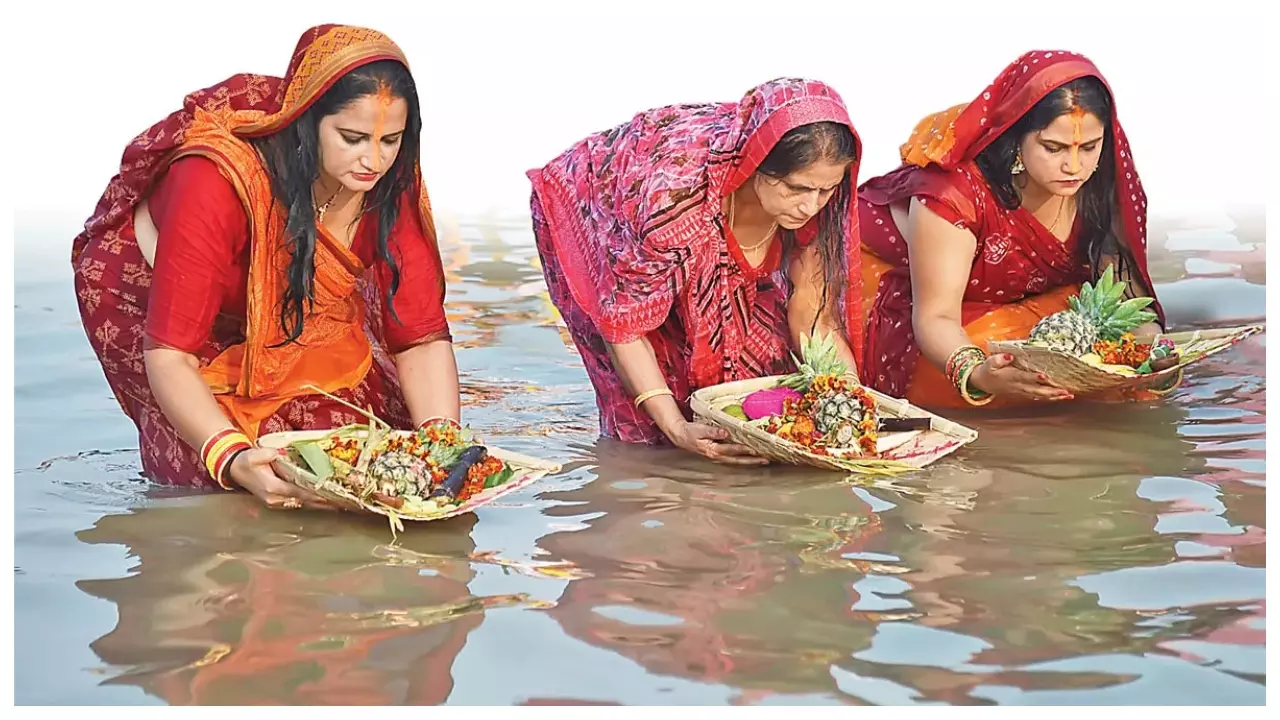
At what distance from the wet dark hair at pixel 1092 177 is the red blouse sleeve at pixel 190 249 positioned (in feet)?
8.00

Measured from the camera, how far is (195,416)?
14.0 ft

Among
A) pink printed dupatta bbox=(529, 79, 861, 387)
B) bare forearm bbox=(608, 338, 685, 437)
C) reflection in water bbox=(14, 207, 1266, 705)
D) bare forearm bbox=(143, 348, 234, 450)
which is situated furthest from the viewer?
bare forearm bbox=(608, 338, 685, 437)

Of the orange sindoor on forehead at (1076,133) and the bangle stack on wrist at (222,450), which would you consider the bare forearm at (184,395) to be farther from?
the orange sindoor on forehead at (1076,133)

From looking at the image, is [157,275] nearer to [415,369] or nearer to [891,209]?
[415,369]

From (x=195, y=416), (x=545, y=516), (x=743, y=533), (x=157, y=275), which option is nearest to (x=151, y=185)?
(x=157, y=275)

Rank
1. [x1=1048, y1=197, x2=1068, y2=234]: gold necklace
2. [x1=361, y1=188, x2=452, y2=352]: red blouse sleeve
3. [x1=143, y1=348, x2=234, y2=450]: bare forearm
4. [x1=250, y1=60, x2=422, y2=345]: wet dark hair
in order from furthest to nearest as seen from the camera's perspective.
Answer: [x1=1048, y1=197, x2=1068, y2=234]: gold necklace → [x1=361, y1=188, x2=452, y2=352]: red blouse sleeve → [x1=143, y1=348, x2=234, y2=450]: bare forearm → [x1=250, y1=60, x2=422, y2=345]: wet dark hair

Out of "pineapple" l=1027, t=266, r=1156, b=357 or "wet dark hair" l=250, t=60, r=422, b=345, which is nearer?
"wet dark hair" l=250, t=60, r=422, b=345

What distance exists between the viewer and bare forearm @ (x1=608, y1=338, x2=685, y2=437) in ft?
16.1

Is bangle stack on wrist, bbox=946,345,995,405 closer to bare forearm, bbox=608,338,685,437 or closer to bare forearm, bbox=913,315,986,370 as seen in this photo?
bare forearm, bbox=913,315,986,370

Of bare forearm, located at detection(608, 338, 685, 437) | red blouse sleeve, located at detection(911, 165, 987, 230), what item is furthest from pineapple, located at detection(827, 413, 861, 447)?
Answer: red blouse sleeve, located at detection(911, 165, 987, 230)

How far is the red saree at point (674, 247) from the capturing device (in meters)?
4.80

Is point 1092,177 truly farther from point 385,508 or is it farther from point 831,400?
point 385,508

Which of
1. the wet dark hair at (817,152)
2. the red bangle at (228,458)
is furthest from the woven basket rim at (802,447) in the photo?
the red bangle at (228,458)

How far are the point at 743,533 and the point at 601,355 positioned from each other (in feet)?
3.94
